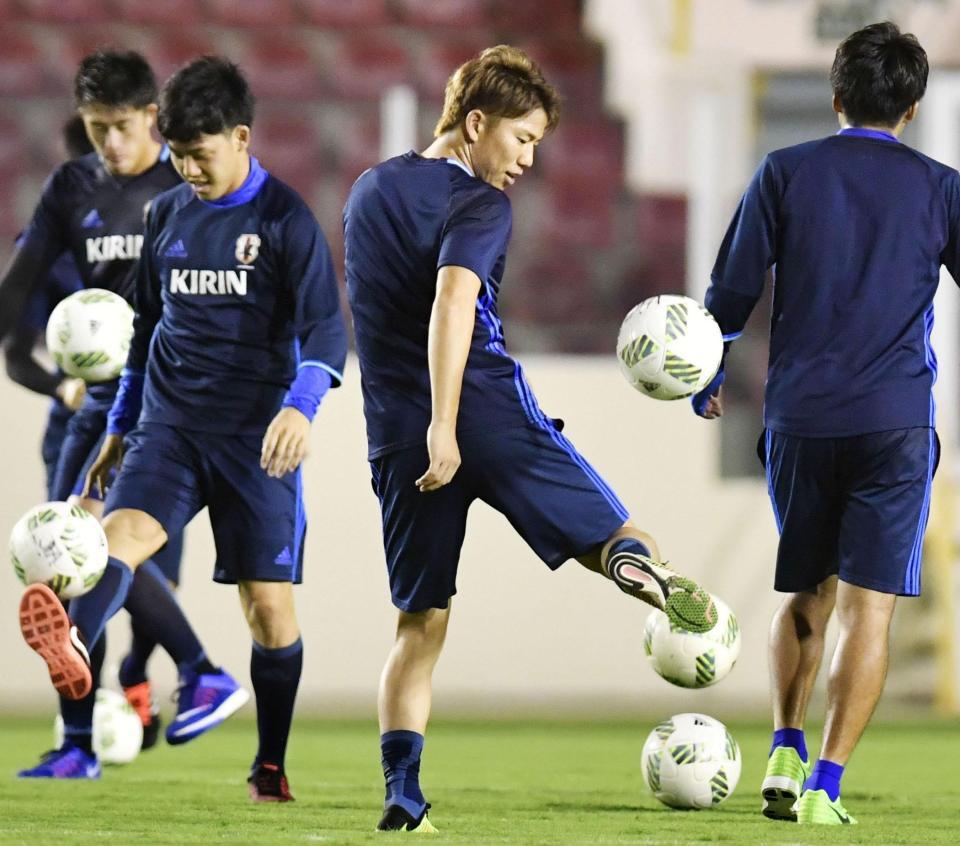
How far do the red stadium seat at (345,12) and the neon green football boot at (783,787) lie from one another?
668 centimetres

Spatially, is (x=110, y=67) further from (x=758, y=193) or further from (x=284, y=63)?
(x=284, y=63)

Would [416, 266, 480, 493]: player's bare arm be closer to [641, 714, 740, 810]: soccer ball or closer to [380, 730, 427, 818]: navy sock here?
[380, 730, 427, 818]: navy sock

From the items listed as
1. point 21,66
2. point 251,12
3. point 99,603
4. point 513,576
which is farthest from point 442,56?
point 99,603

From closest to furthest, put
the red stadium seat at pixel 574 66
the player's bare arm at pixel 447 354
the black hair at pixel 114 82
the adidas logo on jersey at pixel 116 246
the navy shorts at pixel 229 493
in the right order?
the player's bare arm at pixel 447 354 → the navy shorts at pixel 229 493 → the black hair at pixel 114 82 → the adidas logo on jersey at pixel 116 246 → the red stadium seat at pixel 574 66

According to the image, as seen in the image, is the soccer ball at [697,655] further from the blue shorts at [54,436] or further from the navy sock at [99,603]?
the blue shorts at [54,436]

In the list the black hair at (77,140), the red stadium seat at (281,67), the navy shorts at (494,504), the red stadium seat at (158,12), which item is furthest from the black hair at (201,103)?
the red stadium seat at (158,12)

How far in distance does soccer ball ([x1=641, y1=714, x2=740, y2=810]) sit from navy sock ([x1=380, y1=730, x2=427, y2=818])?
0.80 meters

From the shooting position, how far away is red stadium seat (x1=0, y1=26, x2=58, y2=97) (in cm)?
988

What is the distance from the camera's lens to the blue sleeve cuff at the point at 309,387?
14.0ft

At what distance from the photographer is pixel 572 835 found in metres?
3.84

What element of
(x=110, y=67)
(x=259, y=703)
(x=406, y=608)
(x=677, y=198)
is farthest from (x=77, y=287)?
(x=677, y=198)

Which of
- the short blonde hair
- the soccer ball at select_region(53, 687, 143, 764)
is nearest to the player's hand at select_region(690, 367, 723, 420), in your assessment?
the short blonde hair

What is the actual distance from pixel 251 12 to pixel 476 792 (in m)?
6.12

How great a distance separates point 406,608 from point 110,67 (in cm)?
210
